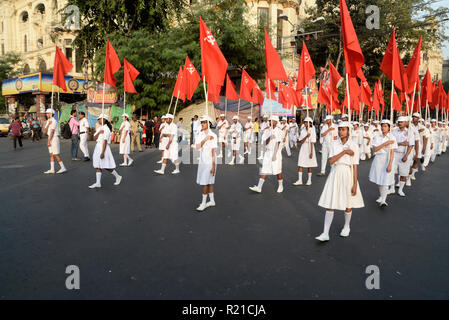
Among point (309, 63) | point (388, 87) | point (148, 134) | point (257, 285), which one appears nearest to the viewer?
point (257, 285)

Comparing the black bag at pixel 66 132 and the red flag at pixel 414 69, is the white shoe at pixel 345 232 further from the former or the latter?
the black bag at pixel 66 132

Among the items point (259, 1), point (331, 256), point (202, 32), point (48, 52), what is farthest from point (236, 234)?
point (48, 52)

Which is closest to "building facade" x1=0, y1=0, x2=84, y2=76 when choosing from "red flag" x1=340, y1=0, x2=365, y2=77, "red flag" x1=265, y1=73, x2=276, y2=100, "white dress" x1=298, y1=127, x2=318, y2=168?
"red flag" x1=265, y1=73, x2=276, y2=100

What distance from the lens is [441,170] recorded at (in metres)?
12.0

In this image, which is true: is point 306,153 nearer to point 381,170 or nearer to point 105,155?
point 381,170

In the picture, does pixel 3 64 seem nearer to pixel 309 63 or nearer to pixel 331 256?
pixel 309 63

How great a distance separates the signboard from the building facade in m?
7.02

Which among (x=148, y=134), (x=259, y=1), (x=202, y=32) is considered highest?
(x=259, y=1)

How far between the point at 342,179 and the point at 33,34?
163 ft

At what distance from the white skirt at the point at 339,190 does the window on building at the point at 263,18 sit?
21844 millimetres

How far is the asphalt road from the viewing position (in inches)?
128

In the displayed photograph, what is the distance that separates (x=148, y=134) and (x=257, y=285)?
16.2 m

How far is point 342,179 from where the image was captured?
15.1 feet

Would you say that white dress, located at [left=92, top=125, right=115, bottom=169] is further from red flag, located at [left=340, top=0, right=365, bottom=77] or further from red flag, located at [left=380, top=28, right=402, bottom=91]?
red flag, located at [left=380, top=28, right=402, bottom=91]
